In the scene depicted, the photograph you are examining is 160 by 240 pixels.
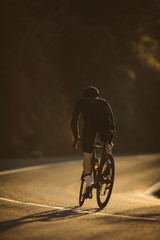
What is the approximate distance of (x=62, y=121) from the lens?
3428 cm

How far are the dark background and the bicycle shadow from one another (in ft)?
58.0

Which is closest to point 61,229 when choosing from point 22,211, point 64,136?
point 22,211

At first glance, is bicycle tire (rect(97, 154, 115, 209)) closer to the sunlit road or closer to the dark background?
the sunlit road

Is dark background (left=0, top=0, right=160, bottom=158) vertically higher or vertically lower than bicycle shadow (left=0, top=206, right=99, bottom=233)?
higher

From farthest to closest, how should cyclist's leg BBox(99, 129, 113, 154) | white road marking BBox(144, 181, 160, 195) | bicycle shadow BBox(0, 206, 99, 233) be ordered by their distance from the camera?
white road marking BBox(144, 181, 160, 195), cyclist's leg BBox(99, 129, 113, 154), bicycle shadow BBox(0, 206, 99, 233)

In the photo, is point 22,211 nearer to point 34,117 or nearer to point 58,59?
point 34,117

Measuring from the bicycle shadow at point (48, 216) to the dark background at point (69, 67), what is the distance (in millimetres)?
17683

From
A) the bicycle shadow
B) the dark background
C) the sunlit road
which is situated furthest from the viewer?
the dark background

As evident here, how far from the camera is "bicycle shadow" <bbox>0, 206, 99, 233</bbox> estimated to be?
6961mm

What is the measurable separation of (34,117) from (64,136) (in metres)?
2.86

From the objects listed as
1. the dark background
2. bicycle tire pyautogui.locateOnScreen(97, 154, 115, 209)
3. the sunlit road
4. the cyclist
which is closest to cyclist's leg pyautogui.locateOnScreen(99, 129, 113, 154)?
the cyclist

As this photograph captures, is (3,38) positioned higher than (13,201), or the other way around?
(3,38)

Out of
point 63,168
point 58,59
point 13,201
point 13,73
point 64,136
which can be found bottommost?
point 13,201

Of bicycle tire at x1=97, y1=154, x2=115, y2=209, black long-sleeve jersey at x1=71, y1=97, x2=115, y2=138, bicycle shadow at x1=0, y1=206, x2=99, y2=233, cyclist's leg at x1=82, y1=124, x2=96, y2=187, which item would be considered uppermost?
black long-sleeve jersey at x1=71, y1=97, x2=115, y2=138
